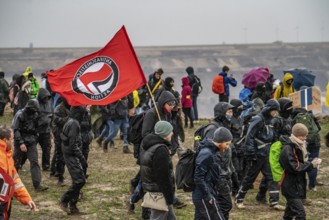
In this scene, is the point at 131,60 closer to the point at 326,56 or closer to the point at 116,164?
the point at 116,164

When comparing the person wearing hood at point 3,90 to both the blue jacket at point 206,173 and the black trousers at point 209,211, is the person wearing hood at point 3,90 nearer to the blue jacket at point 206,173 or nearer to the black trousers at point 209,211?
the blue jacket at point 206,173

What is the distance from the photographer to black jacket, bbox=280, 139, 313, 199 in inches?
319


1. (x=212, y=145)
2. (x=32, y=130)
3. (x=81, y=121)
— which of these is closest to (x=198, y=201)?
(x=212, y=145)

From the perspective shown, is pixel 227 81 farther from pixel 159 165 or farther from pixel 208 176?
pixel 159 165

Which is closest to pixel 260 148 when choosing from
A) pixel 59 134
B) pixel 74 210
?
pixel 74 210

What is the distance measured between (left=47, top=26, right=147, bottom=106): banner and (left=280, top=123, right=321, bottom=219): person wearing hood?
266 centimetres

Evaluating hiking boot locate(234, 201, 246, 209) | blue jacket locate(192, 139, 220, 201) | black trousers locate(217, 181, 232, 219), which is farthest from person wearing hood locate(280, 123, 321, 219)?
hiking boot locate(234, 201, 246, 209)

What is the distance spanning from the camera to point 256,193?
38.6 ft

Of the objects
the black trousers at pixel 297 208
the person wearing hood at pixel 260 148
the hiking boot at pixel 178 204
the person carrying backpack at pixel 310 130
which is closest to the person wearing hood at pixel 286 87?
the person carrying backpack at pixel 310 130

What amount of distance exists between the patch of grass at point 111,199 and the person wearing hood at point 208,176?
2.26 metres

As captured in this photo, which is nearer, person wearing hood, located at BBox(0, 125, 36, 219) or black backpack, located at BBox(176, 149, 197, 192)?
person wearing hood, located at BBox(0, 125, 36, 219)

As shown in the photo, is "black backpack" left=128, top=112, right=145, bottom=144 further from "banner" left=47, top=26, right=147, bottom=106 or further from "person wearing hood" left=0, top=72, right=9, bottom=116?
"person wearing hood" left=0, top=72, right=9, bottom=116

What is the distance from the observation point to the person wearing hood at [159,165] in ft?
24.8

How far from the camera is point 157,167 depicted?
7570 millimetres
